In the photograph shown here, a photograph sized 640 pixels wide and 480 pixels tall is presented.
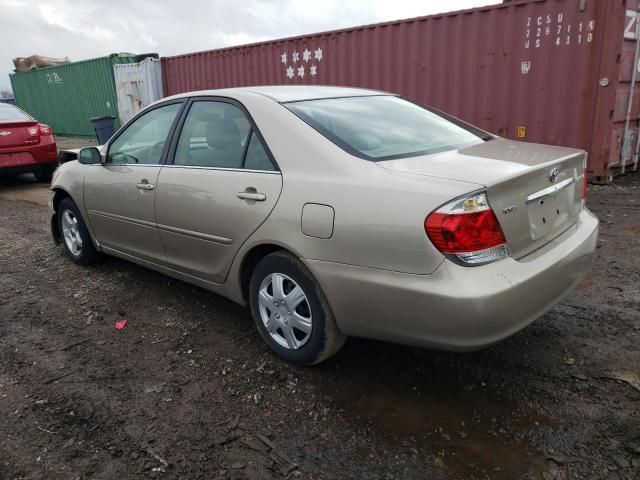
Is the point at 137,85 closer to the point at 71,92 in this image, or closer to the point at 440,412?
the point at 71,92

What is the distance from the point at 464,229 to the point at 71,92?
19.0 meters

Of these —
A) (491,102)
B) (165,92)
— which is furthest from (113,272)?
(165,92)

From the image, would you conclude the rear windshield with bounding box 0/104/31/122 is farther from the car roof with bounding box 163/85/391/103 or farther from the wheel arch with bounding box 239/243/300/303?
the wheel arch with bounding box 239/243/300/303

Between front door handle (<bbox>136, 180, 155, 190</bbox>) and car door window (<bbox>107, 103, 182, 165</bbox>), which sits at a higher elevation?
car door window (<bbox>107, 103, 182, 165</bbox>)

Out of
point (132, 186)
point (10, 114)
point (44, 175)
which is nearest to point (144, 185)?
point (132, 186)

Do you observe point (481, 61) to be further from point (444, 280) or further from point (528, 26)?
point (444, 280)

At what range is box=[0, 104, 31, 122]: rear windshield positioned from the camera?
9.07m

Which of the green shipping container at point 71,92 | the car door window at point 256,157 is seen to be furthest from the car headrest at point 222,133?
the green shipping container at point 71,92

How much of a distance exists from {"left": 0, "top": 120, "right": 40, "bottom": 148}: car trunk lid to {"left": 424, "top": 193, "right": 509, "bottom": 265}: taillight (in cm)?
891

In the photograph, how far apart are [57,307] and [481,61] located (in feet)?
21.0

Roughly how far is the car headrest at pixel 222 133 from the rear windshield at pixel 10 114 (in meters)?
7.40

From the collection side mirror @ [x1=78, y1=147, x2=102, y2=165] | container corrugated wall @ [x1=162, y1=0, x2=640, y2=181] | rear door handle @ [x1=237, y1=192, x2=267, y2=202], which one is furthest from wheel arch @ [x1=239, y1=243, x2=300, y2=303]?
container corrugated wall @ [x1=162, y1=0, x2=640, y2=181]

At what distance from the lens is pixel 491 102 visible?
25.0 ft

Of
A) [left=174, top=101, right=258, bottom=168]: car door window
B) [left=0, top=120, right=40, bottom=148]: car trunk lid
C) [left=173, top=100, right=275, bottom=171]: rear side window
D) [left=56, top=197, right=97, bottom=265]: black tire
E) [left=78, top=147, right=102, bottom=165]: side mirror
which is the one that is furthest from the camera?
[left=0, top=120, right=40, bottom=148]: car trunk lid
